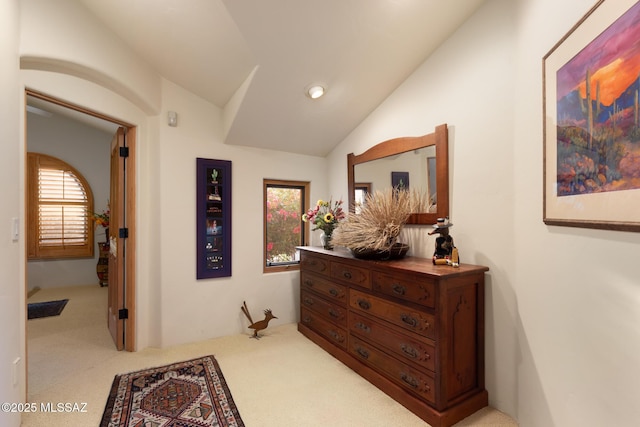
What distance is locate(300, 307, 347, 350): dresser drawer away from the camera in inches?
104

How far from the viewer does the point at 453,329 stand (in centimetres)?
188

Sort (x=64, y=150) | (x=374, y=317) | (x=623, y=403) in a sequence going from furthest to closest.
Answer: (x=64, y=150) < (x=374, y=317) < (x=623, y=403)

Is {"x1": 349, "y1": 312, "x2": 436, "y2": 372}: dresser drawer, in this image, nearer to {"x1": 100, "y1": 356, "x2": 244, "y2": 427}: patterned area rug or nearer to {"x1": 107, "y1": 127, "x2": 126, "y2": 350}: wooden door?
{"x1": 100, "y1": 356, "x2": 244, "y2": 427}: patterned area rug

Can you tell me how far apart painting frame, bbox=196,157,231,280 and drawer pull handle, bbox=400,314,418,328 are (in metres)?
2.00

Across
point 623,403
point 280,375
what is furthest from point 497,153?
point 280,375

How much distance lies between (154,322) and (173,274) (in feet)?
1.66

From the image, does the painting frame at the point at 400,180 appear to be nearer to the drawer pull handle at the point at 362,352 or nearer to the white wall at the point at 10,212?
the drawer pull handle at the point at 362,352

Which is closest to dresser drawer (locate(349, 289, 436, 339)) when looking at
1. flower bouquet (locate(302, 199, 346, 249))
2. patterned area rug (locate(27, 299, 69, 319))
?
flower bouquet (locate(302, 199, 346, 249))

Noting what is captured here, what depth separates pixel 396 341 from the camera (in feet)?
6.87

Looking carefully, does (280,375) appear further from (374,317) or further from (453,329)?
(453,329)

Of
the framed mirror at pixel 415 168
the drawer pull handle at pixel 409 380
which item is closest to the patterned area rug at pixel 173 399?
the drawer pull handle at pixel 409 380

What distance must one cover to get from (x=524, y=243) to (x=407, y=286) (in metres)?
0.74

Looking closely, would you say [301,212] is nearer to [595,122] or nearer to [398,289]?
[398,289]

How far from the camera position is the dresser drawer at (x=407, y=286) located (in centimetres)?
187
